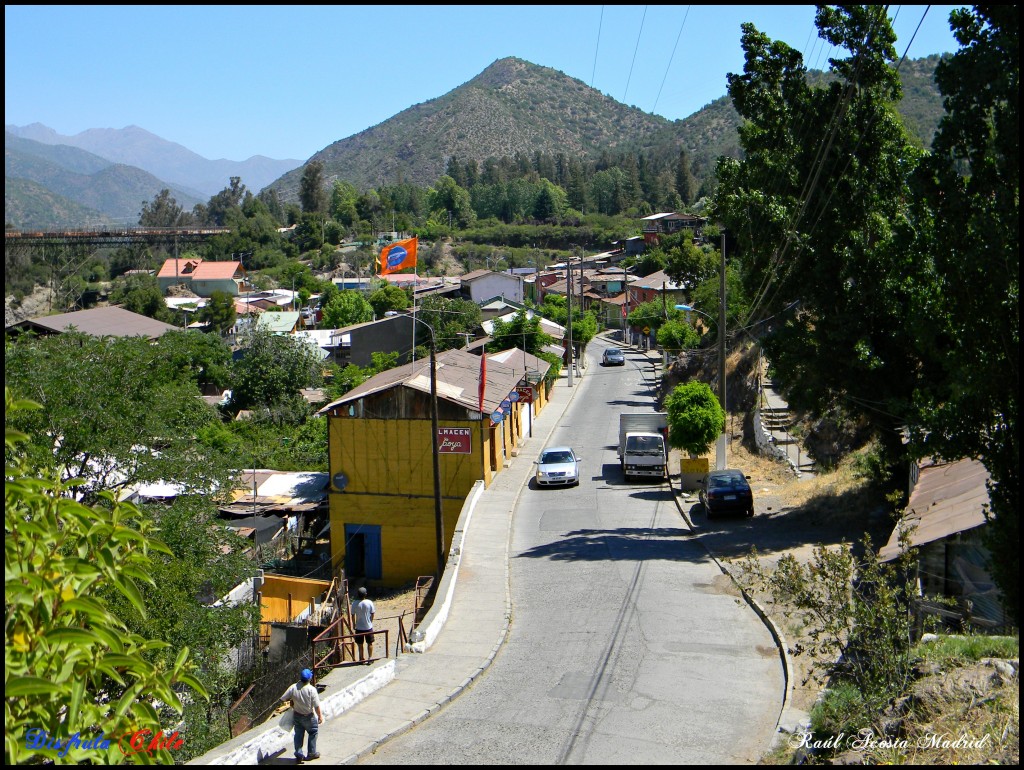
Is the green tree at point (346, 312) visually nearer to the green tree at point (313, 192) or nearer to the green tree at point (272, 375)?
the green tree at point (272, 375)

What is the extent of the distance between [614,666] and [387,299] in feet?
238

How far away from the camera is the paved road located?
428 inches

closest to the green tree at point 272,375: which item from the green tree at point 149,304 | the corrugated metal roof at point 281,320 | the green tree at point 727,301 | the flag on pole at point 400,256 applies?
the corrugated metal roof at point 281,320

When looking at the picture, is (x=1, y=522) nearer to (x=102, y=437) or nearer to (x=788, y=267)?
(x=102, y=437)

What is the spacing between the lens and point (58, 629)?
548 centimetres

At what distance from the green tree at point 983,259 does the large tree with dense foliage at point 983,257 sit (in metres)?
0.02

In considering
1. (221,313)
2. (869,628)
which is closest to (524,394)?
(869,628)

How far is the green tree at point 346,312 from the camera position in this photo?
81.0 meters

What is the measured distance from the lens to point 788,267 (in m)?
22.6

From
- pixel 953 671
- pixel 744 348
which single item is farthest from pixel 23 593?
pixel 744 348

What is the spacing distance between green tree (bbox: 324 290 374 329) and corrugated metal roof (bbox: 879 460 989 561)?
66.3 m

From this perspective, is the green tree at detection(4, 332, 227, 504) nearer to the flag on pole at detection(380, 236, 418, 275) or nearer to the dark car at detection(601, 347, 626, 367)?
the flag on pole at detection(380, 236, 418, 275)

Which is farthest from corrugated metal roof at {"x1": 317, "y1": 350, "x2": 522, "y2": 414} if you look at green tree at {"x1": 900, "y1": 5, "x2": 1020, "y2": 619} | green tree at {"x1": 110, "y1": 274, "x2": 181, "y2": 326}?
green tree at {"x1": 110, "y1": 274, "x2": 181, "y2": 326}

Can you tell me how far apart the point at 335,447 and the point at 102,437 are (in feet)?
33.4
